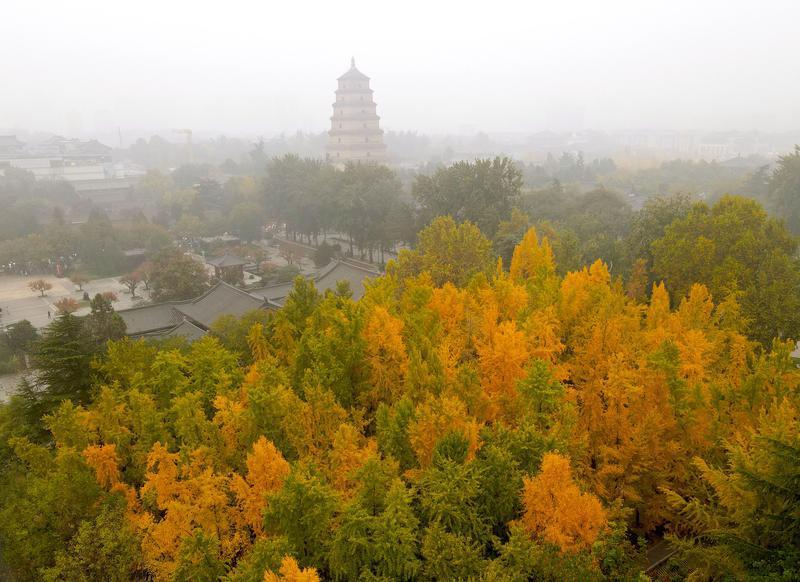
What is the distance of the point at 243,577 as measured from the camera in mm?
6941

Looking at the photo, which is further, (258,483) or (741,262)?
(741,262)

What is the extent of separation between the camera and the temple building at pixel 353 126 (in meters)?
A: 58.2

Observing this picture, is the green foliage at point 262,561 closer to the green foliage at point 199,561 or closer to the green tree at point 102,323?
the green foliage at point 199,561

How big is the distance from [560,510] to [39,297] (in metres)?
31.2

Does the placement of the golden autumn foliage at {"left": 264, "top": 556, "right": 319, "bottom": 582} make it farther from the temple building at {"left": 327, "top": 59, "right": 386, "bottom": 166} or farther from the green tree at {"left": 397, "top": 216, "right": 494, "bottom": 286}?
the temple building at {"left": 327, "top": 59, "right": 386, "bottom": 166}

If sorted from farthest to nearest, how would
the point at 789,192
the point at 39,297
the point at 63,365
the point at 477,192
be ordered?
1. the point at 789,192
2. the point at 39,297
3. the point at 477,192
4. the point at 63,365

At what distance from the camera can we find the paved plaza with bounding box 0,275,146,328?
89.7 ft

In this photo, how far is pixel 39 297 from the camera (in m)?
30.5

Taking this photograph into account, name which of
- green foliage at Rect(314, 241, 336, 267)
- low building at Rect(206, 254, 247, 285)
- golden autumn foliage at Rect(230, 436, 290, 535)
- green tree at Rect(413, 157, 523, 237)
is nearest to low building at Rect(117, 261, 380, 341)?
low building at Rect(206, 254, 247, 285)

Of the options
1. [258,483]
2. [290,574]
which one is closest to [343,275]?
[258,483]

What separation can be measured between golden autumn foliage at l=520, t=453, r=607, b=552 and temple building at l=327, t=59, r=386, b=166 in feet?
174

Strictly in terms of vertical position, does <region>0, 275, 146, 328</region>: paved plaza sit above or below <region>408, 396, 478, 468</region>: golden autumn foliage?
below

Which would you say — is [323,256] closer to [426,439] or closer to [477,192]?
[477,192]

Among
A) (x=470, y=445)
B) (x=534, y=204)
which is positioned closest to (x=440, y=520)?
(x=470, y=445)
